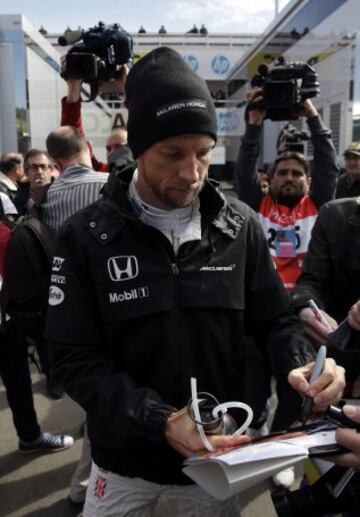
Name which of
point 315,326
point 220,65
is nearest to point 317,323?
point 315,326

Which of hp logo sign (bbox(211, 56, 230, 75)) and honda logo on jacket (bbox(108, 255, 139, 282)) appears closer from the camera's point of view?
honda logo on jacket (bbox(108, 255, 139, 282))

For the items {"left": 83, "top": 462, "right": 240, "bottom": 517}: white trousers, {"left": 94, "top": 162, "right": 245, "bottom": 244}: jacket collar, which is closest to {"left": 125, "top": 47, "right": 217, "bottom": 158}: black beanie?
{"left": 94, "top": 162, "right": 245, "bottom": 244}: jacket collar

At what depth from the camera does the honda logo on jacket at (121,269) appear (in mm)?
1333

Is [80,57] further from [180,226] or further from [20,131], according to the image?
[20,131]

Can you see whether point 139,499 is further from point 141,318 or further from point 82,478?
point 82,478

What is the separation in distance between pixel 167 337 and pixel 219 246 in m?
0.30

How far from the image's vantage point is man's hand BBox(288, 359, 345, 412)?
118 cm

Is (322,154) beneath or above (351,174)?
above

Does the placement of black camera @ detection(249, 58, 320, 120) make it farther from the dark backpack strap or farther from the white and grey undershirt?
the white and grey undershirt

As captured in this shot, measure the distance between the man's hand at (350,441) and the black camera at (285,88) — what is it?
215 cm

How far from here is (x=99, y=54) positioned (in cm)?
294

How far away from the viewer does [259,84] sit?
9.93 feet

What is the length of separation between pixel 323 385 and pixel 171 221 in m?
0.59

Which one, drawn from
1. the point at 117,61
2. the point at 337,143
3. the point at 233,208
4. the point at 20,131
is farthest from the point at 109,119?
the point at 233,208
